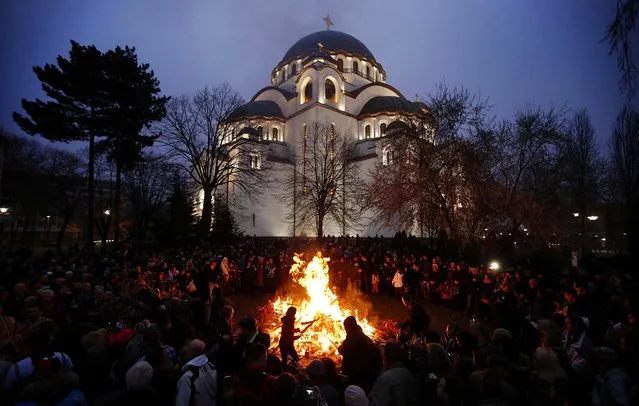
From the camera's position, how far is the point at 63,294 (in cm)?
801

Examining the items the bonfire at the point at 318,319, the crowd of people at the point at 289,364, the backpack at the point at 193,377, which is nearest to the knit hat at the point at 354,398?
the crowd of people at the point at 289,364

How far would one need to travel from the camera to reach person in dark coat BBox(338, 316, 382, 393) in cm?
494

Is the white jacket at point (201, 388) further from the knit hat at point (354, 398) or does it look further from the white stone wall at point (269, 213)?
the white stone wall at point (269, 213)

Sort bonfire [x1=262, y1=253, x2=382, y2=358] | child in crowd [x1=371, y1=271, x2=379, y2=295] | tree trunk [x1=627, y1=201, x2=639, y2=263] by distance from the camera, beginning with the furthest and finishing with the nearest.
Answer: tree trunk [x1=627, y1=201, x2=639, y2=263], child in crowd [x1=371, y1=271, x2=379, y2=295], bonfire [x1=262, y1=253, x2=382, y2=358]

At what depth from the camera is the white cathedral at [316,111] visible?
4081 cm

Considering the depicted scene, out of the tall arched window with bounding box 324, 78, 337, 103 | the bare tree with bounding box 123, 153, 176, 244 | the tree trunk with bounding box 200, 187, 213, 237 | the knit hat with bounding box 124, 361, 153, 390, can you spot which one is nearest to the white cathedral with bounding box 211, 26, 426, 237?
the tall arched window with bounding box 324, 78, 337, 103

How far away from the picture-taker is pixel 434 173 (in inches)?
691

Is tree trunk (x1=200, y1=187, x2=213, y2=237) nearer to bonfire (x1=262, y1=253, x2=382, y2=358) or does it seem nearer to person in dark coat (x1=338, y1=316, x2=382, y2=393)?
bonfire (x1=262, y1=253, x2=382, y2=358)

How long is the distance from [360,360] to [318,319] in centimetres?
451

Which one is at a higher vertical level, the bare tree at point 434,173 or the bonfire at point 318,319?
the bare tree at point 434,173

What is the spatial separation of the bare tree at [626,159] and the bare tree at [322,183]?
19.4 metres

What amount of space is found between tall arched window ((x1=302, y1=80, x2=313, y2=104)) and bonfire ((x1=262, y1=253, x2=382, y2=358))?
34552 mm

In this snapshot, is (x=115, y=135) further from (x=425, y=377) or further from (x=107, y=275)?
(x=425, y=377)

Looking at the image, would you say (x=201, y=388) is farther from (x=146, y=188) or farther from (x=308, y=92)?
(x=308, y=92)
